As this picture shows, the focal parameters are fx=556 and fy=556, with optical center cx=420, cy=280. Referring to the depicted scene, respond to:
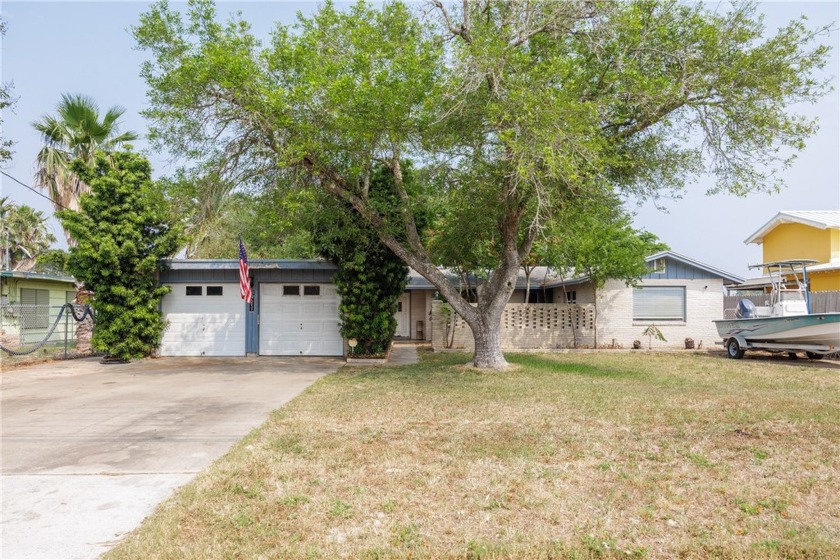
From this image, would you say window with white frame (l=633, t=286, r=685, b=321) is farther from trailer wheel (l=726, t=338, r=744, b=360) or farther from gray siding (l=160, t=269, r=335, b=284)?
gray siding (l=160, t=269, r=335, b=284)

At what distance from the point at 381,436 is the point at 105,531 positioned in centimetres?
311

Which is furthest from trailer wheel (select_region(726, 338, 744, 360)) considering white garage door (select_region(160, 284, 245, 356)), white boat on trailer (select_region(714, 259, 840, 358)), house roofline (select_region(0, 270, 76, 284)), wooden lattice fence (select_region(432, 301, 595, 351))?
house roofline (select_region(0, 270, 76, 284))

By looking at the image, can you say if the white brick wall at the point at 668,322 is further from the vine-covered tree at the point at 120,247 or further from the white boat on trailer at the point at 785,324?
the vine-covered tree at the point at 120,247

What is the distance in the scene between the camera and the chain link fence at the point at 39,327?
16.1 meters

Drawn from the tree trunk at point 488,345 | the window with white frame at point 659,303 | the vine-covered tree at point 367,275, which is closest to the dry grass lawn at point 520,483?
the tree trunk at point 488,345

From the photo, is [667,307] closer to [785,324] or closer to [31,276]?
[785,324]

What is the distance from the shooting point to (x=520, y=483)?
485 cm

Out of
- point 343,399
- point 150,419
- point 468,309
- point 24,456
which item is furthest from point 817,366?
point 24,456

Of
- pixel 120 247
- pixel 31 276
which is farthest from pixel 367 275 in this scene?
pixel 31 276

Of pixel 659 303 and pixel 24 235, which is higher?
pixel 24 235

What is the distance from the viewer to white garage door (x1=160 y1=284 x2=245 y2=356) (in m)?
16.3

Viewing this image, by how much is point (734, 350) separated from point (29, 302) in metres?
24.2

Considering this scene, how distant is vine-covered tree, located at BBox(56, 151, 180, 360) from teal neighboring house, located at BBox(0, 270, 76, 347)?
14.8 feet

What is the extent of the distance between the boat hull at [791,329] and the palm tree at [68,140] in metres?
19.4
